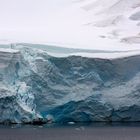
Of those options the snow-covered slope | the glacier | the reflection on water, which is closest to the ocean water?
the reflection on water

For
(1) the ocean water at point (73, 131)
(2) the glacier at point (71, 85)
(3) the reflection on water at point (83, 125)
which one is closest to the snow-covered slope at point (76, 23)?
(2) the glacier at point (71, 85)

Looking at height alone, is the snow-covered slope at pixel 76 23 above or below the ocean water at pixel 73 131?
above

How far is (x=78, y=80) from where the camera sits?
19.8m

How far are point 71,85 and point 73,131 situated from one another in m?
2.16

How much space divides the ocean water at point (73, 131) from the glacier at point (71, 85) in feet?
1.17

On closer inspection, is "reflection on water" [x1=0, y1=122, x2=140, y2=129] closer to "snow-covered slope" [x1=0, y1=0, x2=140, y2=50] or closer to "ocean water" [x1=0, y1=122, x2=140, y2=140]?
"ocean water" [x1=0, y1=122, x2=140, y2=140]

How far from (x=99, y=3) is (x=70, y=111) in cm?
843

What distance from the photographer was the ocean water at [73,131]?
16.6 meters

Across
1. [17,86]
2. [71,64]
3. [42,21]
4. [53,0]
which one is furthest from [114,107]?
[53,0]

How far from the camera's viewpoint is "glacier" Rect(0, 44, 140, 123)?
19297mm

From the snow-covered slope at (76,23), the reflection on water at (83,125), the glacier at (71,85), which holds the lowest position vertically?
the reflection on water at (83,125)

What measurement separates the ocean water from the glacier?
Result: 0.36 m

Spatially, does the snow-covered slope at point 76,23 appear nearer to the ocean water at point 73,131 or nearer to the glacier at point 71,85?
the glacier at point 71,85

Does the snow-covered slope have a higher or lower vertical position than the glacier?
higher
